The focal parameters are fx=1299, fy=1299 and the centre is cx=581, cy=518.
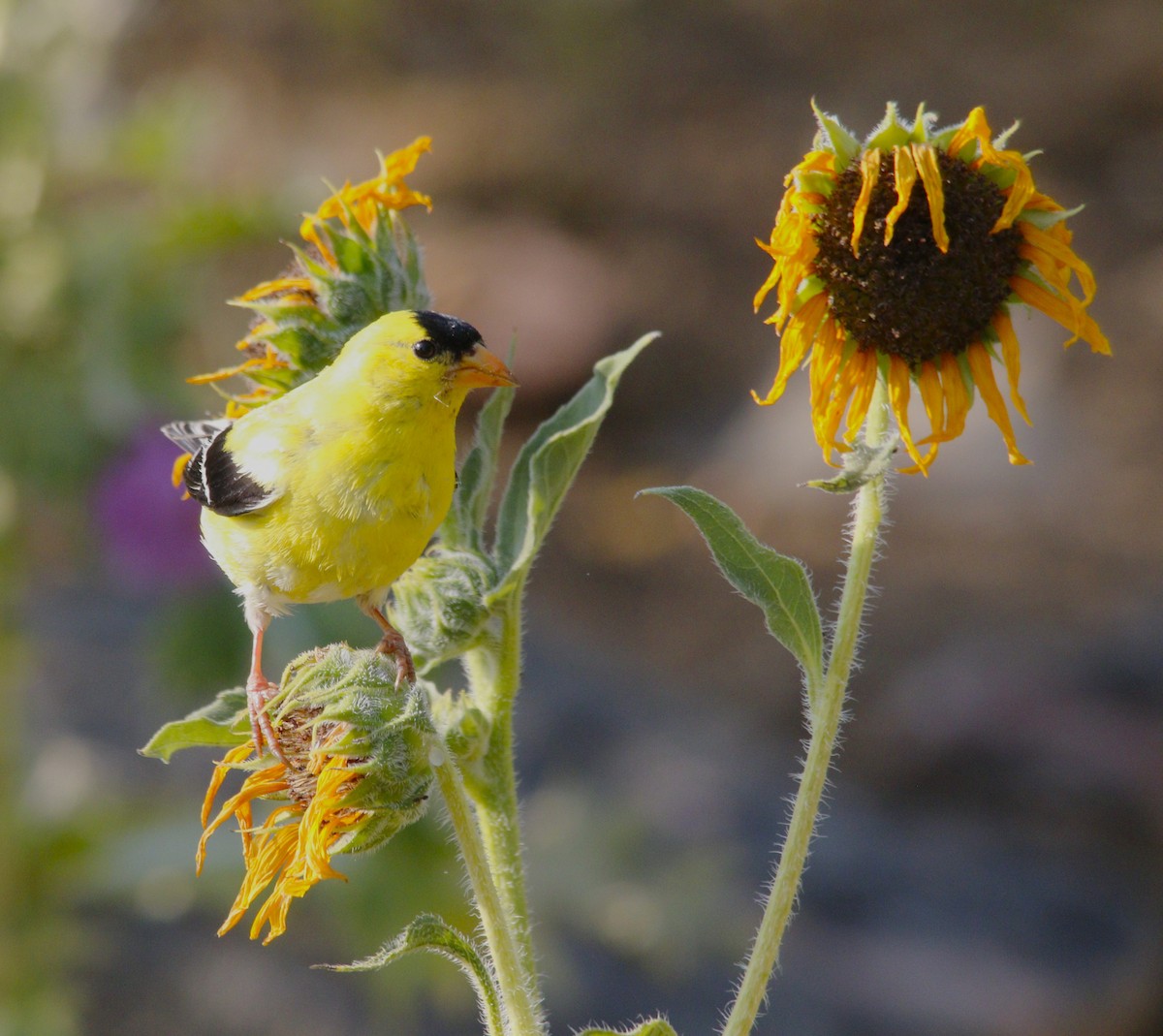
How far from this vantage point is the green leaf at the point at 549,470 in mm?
1611

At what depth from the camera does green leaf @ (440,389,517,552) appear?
1.78 meters

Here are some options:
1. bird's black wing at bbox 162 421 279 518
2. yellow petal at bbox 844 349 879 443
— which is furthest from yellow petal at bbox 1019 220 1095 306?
bird's black wing at bbox 162 421 279 518

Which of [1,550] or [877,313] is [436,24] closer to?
[1,550]

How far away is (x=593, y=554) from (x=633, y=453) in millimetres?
711

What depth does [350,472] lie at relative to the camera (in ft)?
5.85

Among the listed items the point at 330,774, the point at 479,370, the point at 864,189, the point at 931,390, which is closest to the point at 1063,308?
the point at 931,390

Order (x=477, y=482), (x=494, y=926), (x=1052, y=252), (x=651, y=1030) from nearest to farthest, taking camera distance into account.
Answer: (x=651, y=1030), (x=494, y=926), (x=1052, y=252), (x=477, y=482)

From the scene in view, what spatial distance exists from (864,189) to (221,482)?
98 centimetres

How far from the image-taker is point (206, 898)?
4223mm

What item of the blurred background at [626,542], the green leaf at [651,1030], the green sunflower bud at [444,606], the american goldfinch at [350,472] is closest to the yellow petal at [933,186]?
the american goldfinch at [350,472]

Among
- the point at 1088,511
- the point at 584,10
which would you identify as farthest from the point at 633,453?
the point at 584,10

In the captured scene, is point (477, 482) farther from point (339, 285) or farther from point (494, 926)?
point (494, 926)

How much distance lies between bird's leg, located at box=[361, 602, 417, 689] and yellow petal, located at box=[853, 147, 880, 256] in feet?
2.49

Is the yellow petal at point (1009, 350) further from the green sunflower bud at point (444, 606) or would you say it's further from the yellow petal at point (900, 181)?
the green sunflower bud at point (444, 606)
